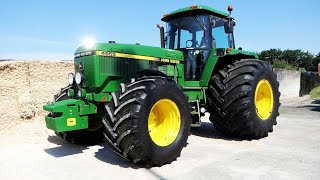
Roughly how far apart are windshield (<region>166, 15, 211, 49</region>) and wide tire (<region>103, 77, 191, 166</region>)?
2.15 meters

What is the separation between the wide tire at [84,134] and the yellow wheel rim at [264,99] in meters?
3.33

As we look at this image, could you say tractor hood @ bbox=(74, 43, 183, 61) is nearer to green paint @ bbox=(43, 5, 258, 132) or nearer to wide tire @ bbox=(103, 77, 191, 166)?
green paint @ bbox=(43, 5, 258, 132)

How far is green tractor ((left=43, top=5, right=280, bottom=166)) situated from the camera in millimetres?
4578

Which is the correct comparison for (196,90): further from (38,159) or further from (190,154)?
(38,159)

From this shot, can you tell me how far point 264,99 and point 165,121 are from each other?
3.04m

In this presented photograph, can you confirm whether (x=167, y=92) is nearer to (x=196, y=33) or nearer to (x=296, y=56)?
(x=196, y=33)

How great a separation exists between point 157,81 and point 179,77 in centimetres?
184

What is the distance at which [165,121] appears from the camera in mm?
5234

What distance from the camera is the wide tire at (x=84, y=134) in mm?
6016

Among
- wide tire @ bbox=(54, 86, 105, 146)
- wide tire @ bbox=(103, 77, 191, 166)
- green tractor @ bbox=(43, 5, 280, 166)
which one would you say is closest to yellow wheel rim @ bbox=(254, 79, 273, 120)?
green tractor @ bbox=(43, 5, 280, 166)

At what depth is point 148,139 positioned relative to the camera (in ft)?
15.0

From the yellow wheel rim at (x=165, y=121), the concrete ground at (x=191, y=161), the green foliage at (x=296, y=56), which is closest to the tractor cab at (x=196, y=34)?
the concrete ground at (x=191, y=161)

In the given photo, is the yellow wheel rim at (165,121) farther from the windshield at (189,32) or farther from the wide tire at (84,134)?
the windshield at (189,32)

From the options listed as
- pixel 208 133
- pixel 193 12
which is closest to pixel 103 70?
pixel 193 12
